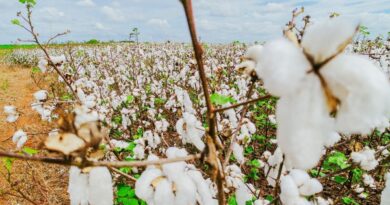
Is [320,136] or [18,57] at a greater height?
[18,57]

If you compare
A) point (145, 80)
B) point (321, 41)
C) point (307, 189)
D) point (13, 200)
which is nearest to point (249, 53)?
point (321, 41)

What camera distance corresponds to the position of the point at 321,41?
0.79 metres

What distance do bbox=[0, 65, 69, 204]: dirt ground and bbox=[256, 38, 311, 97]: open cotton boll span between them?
1.98ft

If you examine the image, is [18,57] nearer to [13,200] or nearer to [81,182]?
[13,200]

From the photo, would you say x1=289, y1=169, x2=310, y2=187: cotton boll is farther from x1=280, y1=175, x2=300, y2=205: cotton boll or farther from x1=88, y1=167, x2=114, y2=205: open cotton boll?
x1=88, y1=167, x2=114, y2=205: open cotton boll

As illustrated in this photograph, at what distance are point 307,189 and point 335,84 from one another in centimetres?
131

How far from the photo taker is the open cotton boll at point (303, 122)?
2.52 feet

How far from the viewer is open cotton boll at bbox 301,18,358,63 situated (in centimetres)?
79

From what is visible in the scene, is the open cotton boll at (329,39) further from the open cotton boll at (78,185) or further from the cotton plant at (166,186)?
the open cotton boll at (78,185)

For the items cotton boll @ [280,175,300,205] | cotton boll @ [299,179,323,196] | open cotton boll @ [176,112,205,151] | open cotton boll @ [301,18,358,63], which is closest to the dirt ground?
open cotton boll @ [301,18,358,63]

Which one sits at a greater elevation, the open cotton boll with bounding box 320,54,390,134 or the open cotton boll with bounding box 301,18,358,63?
the open cotton boll with bounding box 301,18,358,63

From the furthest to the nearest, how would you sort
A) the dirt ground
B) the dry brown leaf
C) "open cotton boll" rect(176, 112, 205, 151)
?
the dirt ground, "open cotton boll" rect(176, 112, 205, 151), the dry brown leaf

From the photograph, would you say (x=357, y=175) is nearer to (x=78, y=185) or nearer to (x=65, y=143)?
(x=78, y=185)

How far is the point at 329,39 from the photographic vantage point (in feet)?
2.59
